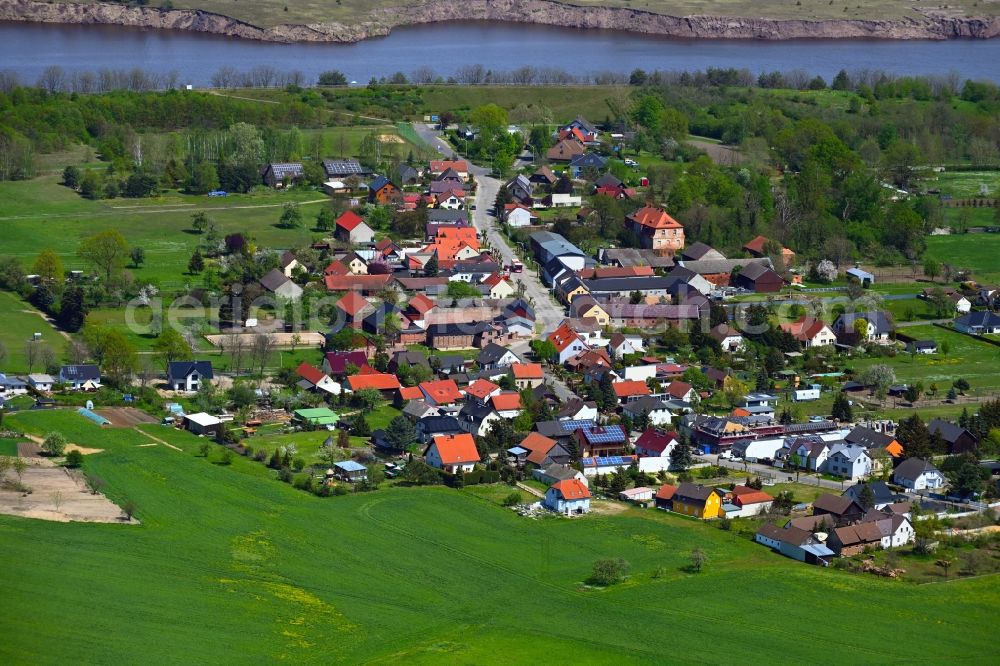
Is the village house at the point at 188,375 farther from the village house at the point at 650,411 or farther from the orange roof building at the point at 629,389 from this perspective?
the village house at the point at 650,411

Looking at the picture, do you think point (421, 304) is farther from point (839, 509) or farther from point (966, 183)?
point (966, 183)

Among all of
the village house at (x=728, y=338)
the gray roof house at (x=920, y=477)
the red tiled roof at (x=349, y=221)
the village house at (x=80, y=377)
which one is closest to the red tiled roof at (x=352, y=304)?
the red tiled roof at (x=349, y=221)

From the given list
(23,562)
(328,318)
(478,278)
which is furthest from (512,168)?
(23,562)

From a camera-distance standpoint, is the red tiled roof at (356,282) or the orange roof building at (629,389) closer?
the orange roof building at (629,389)

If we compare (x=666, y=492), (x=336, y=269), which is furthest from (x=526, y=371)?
(x=336, y=269)

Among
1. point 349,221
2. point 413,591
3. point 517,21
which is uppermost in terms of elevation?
point 517,21

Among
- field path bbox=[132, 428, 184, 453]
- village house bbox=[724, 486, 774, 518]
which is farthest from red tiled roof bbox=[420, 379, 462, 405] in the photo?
village house bbox=[724, 486, 774, 518]
